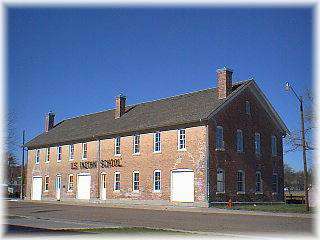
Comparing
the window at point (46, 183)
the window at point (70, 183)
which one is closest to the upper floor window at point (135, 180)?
the window at point (70, 183)

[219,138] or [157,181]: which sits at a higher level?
[219,138]

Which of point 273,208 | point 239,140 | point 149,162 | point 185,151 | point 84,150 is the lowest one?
point 273,208

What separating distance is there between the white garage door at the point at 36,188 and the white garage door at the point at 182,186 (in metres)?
20.4

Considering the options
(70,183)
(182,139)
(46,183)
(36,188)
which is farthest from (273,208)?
(36,188)

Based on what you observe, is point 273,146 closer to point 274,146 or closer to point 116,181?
point 274,146

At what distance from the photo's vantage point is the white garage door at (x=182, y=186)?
106 feet

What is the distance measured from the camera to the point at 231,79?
3478cm

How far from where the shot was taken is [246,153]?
1401 inches

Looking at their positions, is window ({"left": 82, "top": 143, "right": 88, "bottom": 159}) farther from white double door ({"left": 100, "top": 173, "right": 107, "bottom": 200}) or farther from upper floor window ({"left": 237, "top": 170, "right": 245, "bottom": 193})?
upper floor window ({"left": 237, "top": 170, "right": 245, "bottom": 193})

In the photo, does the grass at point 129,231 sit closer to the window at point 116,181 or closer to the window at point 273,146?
the window at point 116,181

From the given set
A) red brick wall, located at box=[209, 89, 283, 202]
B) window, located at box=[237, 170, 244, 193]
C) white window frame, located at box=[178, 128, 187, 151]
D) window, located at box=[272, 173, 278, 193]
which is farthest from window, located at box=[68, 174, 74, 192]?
window, located at box=[272, 173, 278, 193]

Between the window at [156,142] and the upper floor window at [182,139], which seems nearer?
the upper floor window at [182,139]

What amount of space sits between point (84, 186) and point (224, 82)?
54.7 feet

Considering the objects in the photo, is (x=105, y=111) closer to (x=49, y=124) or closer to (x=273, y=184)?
(x=49, y=124)
